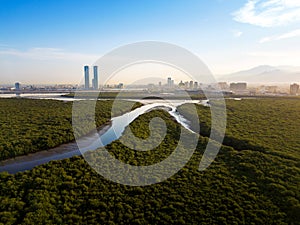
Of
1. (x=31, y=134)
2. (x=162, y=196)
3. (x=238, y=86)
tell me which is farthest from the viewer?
(x=238, y=86)

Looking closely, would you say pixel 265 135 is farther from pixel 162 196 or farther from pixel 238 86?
pixel 238 86

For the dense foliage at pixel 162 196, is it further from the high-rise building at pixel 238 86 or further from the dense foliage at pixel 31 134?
the high-rise building at pixel 238 86

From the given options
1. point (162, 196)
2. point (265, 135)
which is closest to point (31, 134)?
point (162, 196)

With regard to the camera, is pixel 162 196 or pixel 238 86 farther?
pixel 238 86

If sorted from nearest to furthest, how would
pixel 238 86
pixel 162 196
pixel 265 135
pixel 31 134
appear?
pixel 162 196
pixel 31 134
pixel 265 135
pixel 238 86

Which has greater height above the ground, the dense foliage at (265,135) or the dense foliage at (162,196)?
the dense foliage at (265,135)

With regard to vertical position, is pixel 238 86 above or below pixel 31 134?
above

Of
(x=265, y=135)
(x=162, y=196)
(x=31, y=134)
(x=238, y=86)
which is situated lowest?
(x=162, y=196)

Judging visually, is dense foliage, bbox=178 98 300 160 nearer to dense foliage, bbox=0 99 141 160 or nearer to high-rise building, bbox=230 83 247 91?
dense foliage, bbox=0 99 141 160

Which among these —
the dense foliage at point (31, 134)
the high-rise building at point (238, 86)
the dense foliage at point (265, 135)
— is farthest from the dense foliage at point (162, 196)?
the high-rise building at point (238, 86)
